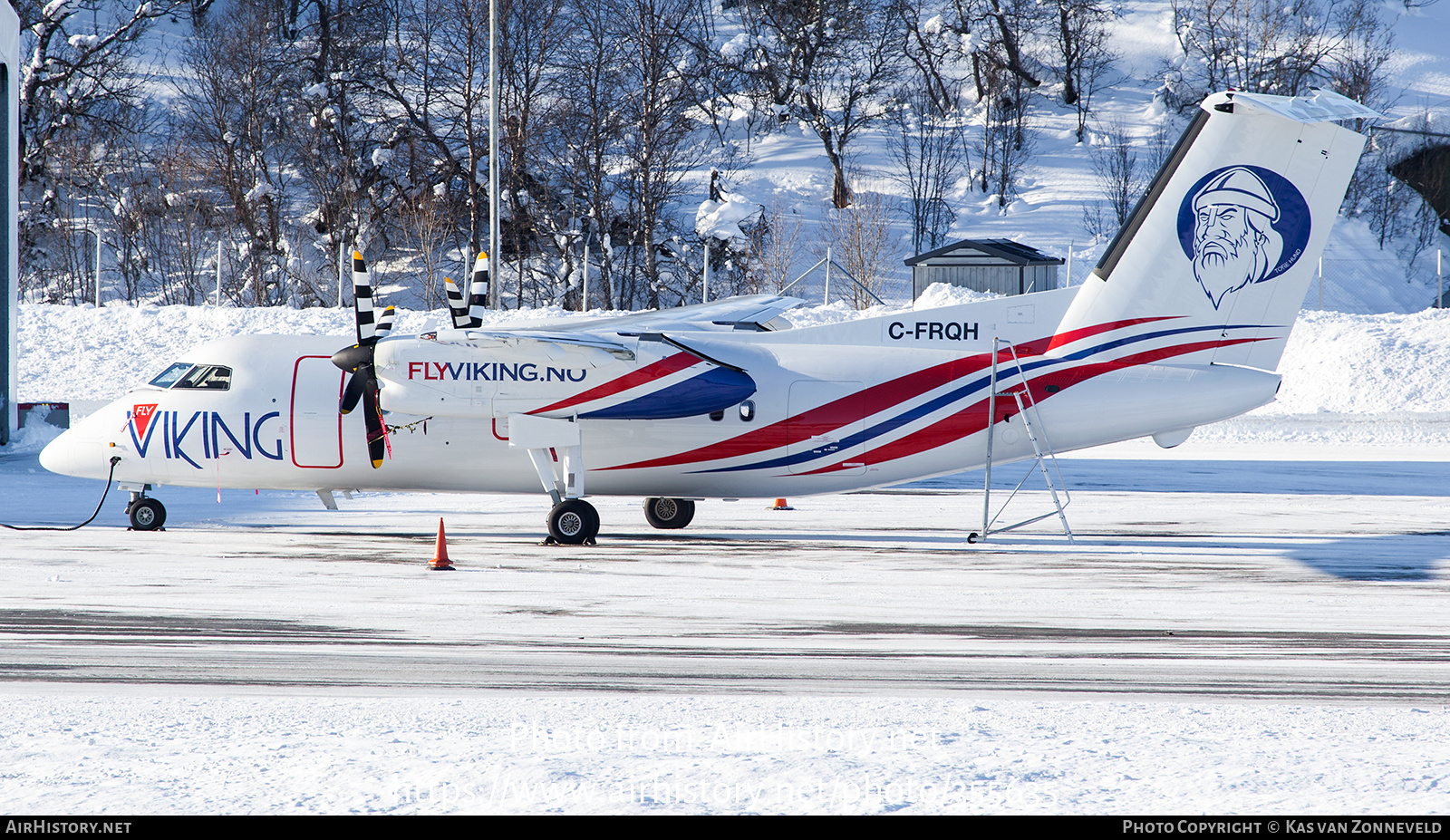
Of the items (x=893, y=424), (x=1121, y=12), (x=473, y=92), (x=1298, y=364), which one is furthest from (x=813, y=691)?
(x=1121, y=12)

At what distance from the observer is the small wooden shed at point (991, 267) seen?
35.2 m

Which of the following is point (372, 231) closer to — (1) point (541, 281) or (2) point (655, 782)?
(1) point (541, 281)

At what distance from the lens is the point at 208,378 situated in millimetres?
15578

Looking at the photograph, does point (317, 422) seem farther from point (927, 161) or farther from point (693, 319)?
point (927, 161)

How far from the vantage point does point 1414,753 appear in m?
6.40

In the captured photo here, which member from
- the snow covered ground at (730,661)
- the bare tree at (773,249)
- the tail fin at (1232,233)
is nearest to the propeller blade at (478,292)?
the snow covered ground at (730,661)

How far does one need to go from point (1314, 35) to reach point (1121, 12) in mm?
14990

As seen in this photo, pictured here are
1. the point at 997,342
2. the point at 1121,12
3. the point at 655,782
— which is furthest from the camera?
the point at 1121,12

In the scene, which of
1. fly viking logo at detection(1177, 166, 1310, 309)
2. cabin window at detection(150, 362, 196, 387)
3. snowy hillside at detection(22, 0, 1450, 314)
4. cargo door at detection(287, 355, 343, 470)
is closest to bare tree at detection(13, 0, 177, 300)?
Result: snowy hillside at detection(22, 0, 1450, 314)

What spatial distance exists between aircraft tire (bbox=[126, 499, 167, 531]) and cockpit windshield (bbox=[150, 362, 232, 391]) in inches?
67.9

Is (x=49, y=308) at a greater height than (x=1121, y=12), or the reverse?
(x=1121, y=12)

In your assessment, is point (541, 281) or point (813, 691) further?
point (541, 281)

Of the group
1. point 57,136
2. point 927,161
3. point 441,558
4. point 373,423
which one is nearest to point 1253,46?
point 927,161

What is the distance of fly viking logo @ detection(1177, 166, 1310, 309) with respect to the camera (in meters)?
14.0
